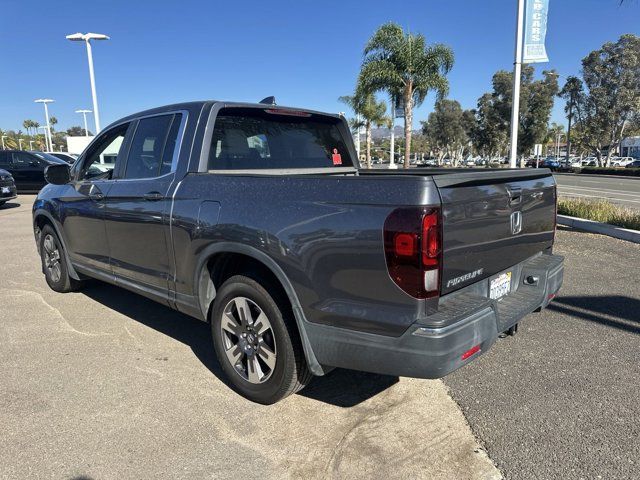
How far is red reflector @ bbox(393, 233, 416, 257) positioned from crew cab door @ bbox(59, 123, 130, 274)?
2913 mm

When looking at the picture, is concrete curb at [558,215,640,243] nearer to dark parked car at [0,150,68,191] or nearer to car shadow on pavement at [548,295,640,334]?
car shadow on pavement at [548,295,640,334]

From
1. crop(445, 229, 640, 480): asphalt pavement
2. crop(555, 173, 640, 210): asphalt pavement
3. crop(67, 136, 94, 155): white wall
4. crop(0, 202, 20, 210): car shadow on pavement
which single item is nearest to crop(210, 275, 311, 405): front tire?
crop(445, 229, 640, 480): asphalt pavement

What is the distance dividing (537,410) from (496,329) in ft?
2.52

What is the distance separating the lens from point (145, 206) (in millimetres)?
3719

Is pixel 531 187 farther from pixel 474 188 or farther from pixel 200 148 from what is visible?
pixel 200 148

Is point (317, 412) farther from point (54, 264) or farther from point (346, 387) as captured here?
point (54, 264)

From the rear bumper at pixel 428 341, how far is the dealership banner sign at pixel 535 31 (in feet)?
31.5

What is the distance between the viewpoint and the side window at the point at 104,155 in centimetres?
443

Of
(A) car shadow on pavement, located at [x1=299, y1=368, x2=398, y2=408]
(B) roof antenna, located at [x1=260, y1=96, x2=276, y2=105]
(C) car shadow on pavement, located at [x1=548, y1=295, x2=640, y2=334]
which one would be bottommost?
(A) car shadow on pavement, located at [x1=299, y1=368, x2=398, y2=408]

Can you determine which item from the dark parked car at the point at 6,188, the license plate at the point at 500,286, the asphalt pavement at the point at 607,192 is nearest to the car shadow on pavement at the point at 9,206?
the dark parked car at the point at 6,188

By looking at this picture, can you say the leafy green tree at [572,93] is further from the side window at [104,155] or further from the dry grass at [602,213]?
the side window at [104,155]

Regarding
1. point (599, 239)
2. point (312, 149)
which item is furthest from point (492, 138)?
point (312, 149)

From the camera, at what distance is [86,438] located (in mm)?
2832

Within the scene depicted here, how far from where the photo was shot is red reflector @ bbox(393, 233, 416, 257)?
7.56ft
